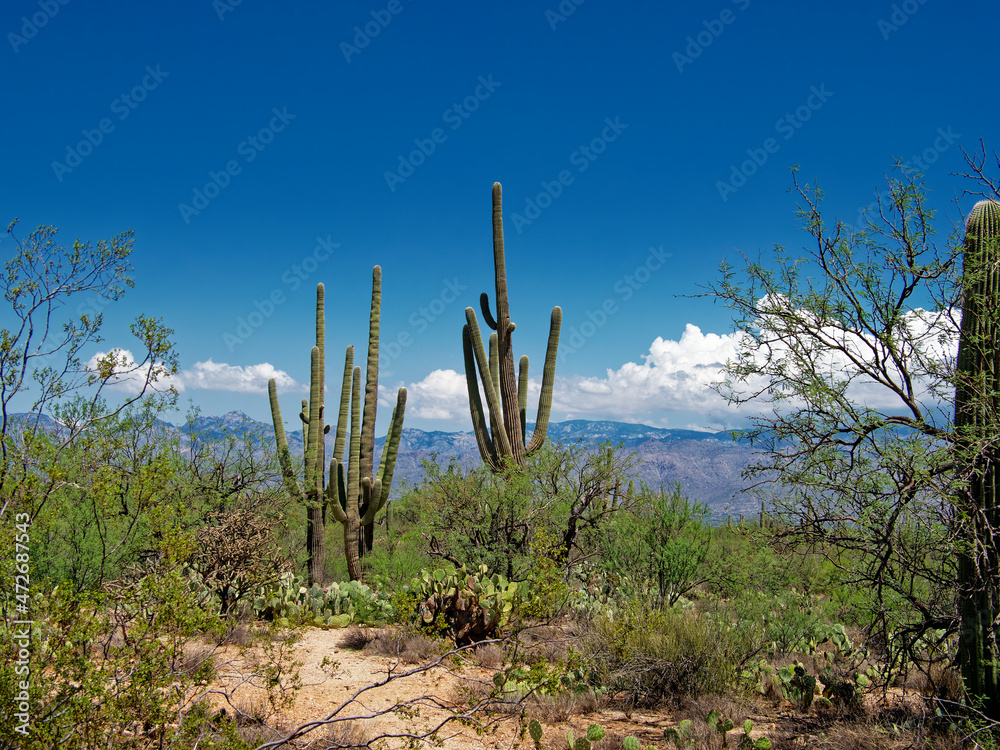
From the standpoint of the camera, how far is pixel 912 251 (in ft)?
18.7

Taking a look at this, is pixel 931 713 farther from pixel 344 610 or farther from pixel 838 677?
pixel 344 610

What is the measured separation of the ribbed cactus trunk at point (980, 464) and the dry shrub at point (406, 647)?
5.72 m

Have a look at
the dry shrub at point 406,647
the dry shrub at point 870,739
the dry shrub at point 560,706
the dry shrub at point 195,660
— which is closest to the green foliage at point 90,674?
the dry shrub at point 195,660

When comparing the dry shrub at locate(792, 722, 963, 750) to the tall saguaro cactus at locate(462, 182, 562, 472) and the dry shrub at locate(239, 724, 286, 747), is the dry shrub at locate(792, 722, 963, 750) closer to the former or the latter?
the dry shrub at locate(239, 724, 286, 747)

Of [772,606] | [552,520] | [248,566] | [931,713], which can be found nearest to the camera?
[931,713]

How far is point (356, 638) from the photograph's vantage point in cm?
885

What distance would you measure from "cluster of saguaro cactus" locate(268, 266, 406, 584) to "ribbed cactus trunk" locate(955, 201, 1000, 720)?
1102cm

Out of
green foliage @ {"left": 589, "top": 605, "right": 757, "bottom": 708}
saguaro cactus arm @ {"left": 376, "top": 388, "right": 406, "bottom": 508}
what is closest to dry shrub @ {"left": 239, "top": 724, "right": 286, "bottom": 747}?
green foliage @ {"left": 589, "top": 605, "right": 757, "bottom": 708}

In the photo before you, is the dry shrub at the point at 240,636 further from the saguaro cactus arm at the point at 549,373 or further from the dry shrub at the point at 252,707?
the saguaro cactus arm at the point at 549,373

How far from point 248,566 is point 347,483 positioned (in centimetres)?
522

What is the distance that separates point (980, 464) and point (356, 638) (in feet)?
25.9

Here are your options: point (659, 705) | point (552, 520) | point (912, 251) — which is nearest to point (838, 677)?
point (659, 705)

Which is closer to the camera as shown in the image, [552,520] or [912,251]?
[912,251]

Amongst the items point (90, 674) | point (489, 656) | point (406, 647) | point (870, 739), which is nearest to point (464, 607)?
point (489, 656)
